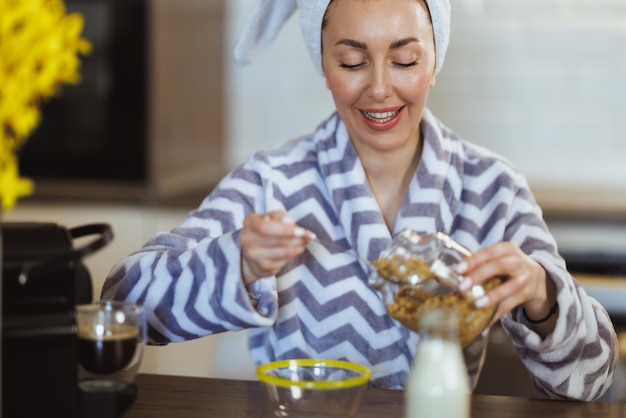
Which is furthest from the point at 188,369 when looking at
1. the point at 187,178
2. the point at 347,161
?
the point at 347,161

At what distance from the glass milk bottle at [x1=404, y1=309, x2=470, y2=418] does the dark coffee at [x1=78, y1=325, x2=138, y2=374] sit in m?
0.39

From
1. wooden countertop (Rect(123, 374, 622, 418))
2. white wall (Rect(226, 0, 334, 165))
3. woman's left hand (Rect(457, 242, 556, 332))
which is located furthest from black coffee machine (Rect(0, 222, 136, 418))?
white wall (Rect(226, 0, 334, 165))

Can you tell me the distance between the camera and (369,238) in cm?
178

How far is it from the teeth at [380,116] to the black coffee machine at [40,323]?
0.66 metres

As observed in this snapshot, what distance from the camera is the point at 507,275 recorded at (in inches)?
55.7

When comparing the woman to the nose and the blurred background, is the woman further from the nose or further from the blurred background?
the blurred background

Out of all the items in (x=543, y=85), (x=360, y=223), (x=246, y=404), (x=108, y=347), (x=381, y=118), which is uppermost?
(x=543, y=85)

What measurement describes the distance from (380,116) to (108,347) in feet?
2.30

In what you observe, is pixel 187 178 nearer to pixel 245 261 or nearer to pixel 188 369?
pixel 188 369

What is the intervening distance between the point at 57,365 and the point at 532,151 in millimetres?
2348

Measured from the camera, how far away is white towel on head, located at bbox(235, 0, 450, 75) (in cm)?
175

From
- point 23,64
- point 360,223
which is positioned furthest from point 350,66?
point 23,64

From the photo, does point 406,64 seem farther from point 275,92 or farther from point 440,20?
point 275,92

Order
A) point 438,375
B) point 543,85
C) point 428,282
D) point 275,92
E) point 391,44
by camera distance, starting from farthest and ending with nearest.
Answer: point 275,92
point 543,85
point 391,44
point 428,282
point 438,375
